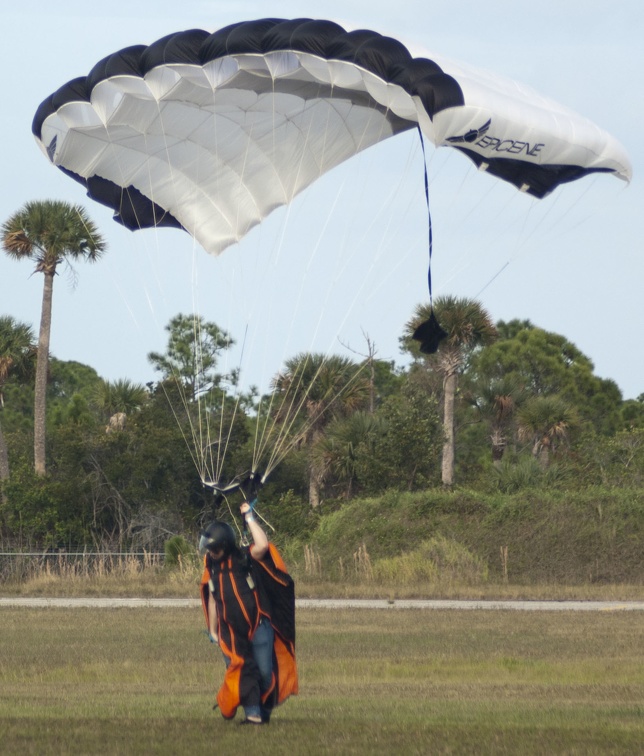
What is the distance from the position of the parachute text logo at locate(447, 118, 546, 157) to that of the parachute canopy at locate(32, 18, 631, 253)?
0.05ft

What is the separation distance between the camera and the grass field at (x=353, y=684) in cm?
743

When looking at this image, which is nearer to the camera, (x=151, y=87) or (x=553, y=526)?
(x=151, y=87)

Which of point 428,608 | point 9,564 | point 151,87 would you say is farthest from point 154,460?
point 151,87

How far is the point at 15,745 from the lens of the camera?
720 cm

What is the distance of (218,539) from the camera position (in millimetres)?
8555

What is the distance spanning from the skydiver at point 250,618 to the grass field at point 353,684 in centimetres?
19

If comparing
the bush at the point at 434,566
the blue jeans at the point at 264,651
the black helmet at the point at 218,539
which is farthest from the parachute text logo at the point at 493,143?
the bush at the point at 434,566

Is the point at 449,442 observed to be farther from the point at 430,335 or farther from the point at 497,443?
the point at 430,335

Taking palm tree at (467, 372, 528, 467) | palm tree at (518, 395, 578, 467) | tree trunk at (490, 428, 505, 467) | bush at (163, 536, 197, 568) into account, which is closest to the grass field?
bush at (163, 536, 197, 568)

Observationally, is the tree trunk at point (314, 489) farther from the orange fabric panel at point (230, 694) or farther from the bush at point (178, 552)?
the orange fabric panel at point (230, 694)

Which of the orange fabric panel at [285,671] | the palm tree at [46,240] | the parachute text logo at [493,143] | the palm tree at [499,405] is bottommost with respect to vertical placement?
the orange fabric panel at [285,671]

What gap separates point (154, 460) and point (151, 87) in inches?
879

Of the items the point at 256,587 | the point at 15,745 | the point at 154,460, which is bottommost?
the point at 15,745

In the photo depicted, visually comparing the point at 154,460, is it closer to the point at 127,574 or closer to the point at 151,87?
the point at 127,574
